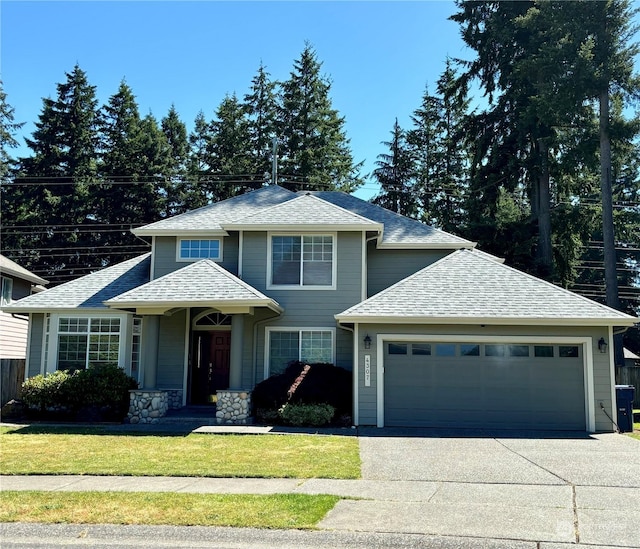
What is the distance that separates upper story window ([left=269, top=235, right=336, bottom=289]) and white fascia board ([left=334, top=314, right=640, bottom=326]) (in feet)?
8.85

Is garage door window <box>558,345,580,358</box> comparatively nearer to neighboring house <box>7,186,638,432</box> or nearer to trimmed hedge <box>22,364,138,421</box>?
neighboring house <box>7,186,638,432</box>

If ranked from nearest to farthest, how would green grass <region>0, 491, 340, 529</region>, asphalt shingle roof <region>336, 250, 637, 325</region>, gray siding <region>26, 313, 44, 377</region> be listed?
green grass <region>0, 491, 340, 529</region>
asphalt shingle roof <region>336, 250, 637, 325</region>
gray siding <region>26, 313, 44, 377</region>

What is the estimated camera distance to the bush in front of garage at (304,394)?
1402 cm

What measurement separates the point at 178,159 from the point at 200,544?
37.1 m

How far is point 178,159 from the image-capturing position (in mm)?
39781

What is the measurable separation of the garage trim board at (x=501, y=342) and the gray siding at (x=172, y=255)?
5.73m

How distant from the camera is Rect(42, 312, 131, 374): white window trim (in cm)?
1650

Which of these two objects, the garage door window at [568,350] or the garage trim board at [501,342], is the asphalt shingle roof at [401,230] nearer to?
the garage trim board at [501,342]

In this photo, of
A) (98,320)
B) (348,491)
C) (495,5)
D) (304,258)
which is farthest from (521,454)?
(495,5)

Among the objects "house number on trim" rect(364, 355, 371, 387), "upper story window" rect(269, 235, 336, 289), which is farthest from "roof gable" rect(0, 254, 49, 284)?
"house number on trim" rect(364, 355, 371, 387)

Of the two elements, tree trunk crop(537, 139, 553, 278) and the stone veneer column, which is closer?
the stone veneer column

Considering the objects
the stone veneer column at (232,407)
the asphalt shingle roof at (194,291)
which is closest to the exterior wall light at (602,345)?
the asphalt shingle roof at (194,291)

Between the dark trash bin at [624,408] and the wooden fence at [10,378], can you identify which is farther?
the wooden fence at [10,378]

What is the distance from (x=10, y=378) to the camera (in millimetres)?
18250
